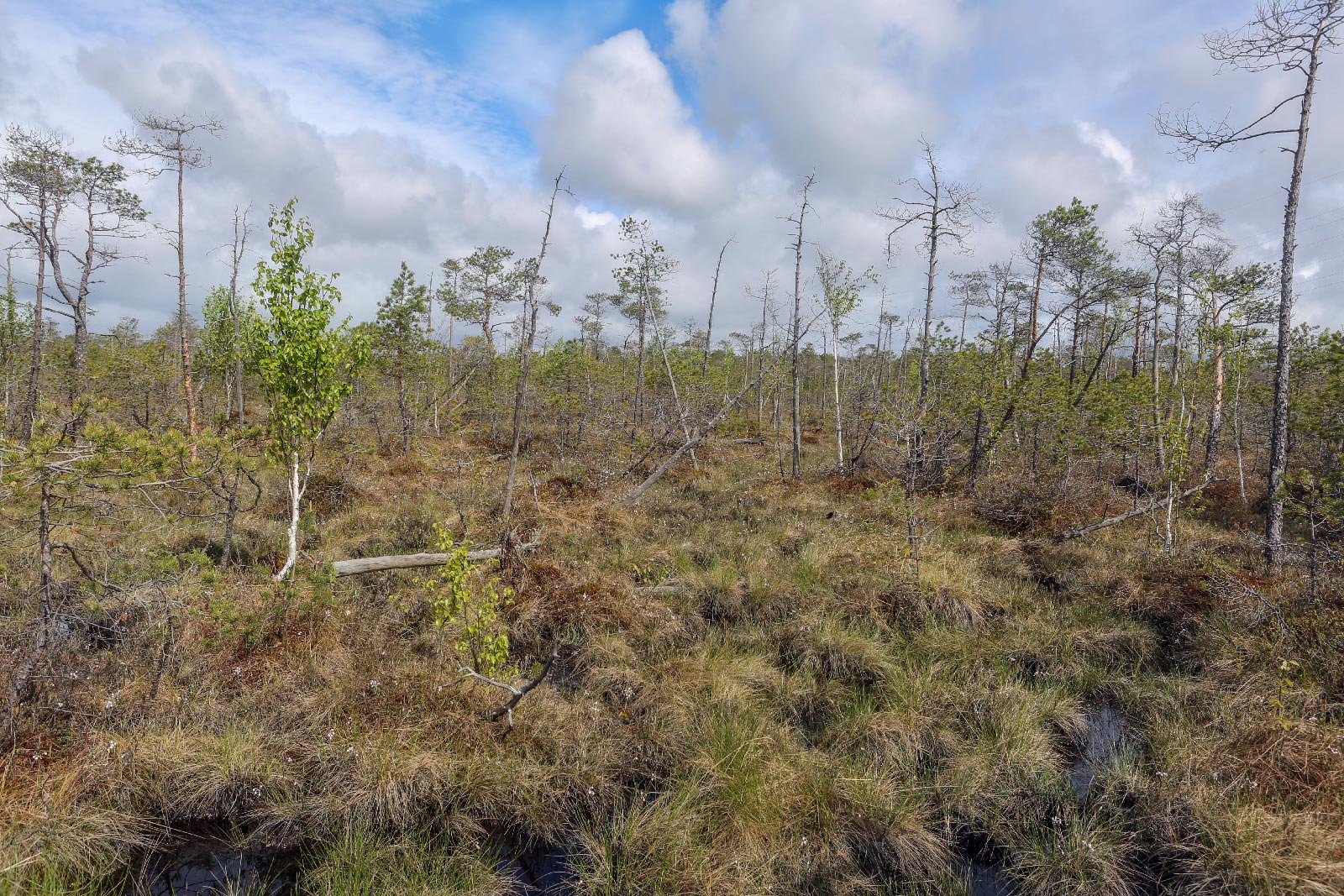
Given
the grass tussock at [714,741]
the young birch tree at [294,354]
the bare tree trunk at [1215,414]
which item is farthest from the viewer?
the bare tree trunk at [1215,414]

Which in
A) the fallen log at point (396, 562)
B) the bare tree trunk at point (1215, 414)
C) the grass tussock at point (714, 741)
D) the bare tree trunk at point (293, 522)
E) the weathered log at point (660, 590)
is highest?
the bare tree trunk at point (1215, 414)

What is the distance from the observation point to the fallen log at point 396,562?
26.0ft

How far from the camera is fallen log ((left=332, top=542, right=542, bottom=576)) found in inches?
312

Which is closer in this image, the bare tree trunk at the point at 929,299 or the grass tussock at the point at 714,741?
the grass tussock at the point at 714,741

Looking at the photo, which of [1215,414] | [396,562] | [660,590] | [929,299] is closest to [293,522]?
[396,562]

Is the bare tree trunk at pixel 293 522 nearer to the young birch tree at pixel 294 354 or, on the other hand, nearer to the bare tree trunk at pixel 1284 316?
the young birch tree at pixel 294 354

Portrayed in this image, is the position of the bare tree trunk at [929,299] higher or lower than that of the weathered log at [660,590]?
higher

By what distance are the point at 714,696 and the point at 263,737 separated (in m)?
4.24

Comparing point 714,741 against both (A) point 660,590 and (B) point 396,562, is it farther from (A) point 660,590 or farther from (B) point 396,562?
(B) point 396,562

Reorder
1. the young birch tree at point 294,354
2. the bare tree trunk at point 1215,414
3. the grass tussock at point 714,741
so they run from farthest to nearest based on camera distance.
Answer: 1. the bare tree trunk at point 1215,414
2. the young birch tree at point 294,354
3. the grass tussock at point 714,741

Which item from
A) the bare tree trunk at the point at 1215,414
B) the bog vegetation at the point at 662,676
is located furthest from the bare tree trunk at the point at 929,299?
the bare tree trunk at the point at 1215,414

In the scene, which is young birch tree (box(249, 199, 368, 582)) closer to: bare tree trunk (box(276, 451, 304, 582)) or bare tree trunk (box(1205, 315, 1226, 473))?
bare tree trunk (box(276, 451, 304, 582))

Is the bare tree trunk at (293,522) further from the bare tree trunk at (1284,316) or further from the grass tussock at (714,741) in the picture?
the bare tree trunk at (1284,316)

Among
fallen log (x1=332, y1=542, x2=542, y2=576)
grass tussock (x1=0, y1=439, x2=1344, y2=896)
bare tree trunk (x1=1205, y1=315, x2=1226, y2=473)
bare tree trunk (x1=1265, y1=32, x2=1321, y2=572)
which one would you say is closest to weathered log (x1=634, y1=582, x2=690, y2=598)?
grass tussock (x1=0, y1=439, x2=1344, y2=896)
